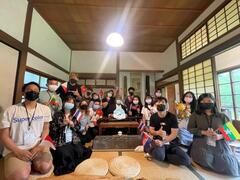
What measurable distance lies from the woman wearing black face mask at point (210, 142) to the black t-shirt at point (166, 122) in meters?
0.22

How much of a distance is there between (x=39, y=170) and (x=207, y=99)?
2.19 metres

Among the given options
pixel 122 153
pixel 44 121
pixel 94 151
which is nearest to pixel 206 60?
pixel 122 153

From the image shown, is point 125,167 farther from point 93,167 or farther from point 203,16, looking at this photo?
point 203,16

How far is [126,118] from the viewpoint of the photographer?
11.0 ft

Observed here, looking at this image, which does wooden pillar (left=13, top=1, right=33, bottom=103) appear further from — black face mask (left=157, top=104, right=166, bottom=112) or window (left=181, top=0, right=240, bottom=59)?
window (left=181, top=0, right=240, bottom=59)

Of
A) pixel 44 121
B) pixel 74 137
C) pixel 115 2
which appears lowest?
pixel 74 137

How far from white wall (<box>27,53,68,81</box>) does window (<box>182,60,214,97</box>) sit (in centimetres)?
399

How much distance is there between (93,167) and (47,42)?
3425 millimetres

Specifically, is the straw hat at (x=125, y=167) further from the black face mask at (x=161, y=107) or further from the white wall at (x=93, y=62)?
the white wall at (x=93, y=62)

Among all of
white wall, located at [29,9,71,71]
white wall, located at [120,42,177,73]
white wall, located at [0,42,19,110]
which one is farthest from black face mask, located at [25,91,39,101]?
white wall, located at [120,42,177,73]

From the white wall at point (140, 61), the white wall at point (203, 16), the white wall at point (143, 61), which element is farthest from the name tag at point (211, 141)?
the white wall at point (140, 61)

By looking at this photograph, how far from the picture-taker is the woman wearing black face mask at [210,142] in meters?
1.52

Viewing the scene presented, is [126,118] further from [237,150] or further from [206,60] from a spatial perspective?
[206,60]

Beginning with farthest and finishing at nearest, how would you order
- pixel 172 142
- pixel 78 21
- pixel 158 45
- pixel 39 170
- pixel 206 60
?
pixel 158 45
pixel 78 21
pixel 206 60
pixel 172 142
pixel 39 170
